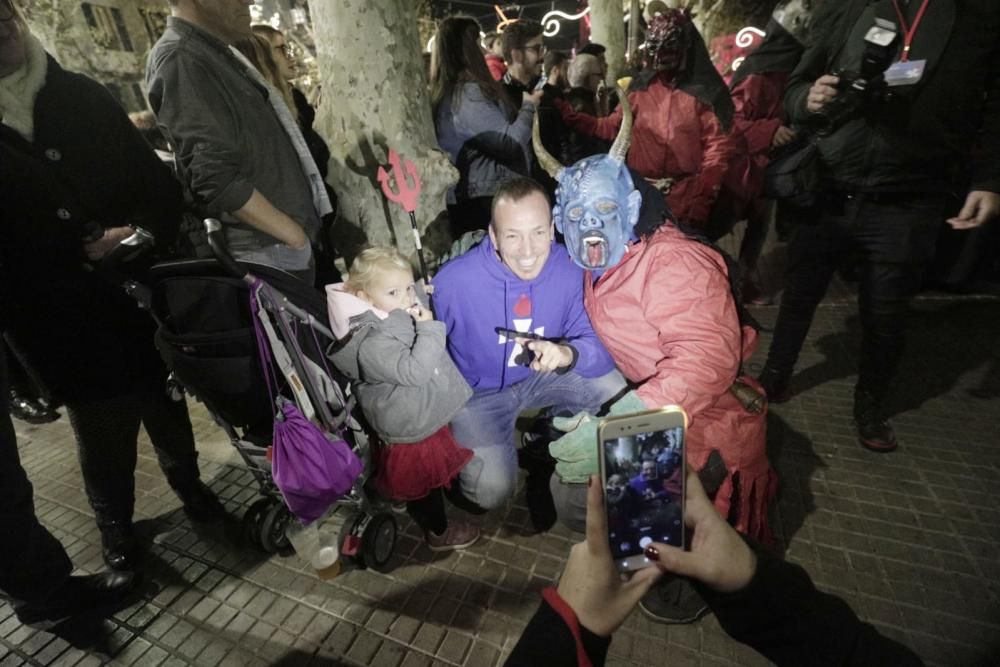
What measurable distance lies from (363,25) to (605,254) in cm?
186

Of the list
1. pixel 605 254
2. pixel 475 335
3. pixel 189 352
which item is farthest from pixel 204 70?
pixel 605 254

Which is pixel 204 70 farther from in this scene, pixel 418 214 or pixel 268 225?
pixel 418 214

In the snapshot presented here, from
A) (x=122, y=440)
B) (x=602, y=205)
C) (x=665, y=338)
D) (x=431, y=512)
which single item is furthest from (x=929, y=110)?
(x=122, y=440)

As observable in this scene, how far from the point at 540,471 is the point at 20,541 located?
230 cm

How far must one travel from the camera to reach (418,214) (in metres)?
2.94

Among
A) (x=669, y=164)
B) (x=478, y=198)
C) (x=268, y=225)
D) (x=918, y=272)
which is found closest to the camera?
(x=268, y=225)

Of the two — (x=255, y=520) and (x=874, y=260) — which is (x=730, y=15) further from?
(x=255, y=520)

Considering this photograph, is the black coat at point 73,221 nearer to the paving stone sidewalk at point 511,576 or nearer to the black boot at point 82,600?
the black boot at point 82,600

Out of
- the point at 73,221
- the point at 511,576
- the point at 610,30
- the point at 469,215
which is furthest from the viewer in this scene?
the point at 610,30

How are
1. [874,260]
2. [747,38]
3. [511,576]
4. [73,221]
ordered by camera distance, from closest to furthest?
[73,221] < [511,576] < [874,260] < [747,38]

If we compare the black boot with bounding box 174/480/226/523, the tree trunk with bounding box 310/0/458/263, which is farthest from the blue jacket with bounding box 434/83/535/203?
the black boot with bounding box 174/480/226/523

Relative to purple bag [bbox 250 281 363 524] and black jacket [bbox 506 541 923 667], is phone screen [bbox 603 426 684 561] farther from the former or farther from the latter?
purple bag [bbox 250 281 363 524]

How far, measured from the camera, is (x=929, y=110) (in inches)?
85.0

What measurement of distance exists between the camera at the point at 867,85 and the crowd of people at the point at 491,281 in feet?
0.06
